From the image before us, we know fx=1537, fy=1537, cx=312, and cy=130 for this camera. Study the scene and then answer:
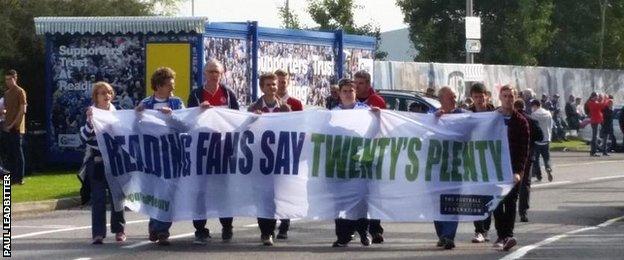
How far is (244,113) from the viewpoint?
622 inches

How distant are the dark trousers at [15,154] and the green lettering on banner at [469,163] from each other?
11.0 meters

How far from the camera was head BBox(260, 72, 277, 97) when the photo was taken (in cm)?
1568

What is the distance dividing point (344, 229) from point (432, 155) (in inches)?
47.3

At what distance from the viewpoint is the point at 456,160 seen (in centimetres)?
1576

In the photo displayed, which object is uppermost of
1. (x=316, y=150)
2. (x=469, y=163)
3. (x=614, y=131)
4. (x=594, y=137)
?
(x=316, y=150)

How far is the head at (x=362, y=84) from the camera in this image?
16.1 meters

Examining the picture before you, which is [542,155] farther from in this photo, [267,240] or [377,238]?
[267,240]

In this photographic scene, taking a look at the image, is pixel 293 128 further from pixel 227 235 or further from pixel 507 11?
pixel 507 11

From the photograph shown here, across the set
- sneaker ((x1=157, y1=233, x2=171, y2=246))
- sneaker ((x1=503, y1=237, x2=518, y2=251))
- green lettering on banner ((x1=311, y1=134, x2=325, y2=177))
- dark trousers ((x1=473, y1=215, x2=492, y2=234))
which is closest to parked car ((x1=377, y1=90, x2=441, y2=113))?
dark trousers ((x1=473, y1=215, x2=492, y2=234))

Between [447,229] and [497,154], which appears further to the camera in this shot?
[497,154]

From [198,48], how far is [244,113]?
10512 millimetres

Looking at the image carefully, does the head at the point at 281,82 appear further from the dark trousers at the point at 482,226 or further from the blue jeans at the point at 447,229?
the dark trousers at the point at 482,226

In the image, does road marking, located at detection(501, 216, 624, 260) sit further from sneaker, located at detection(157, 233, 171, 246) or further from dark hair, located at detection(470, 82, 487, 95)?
sneaker, located at detection(157, 233, 171, 246)

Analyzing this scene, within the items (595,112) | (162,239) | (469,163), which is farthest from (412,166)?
(595,112)
